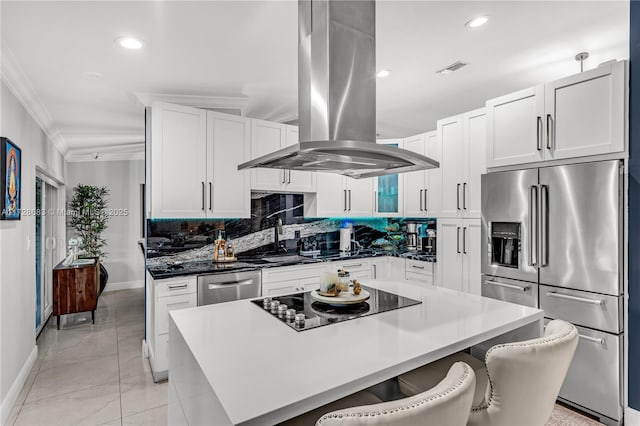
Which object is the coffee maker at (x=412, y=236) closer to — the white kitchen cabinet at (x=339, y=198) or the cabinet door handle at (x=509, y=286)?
the white kitchen cabinet at (x=339, y=198)

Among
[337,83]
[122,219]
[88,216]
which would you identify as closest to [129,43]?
[337,83]

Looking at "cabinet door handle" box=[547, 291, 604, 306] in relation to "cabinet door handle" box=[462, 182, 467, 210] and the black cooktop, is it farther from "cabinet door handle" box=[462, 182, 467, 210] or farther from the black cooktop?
the black cooktop

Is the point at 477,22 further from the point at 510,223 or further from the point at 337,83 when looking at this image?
the point at 510,223

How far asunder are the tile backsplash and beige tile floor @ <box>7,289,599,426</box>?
109 centimetres

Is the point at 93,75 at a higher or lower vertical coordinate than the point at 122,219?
higher

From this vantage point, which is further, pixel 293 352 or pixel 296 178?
pixel 296 178

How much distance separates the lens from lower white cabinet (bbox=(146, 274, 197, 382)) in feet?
9.68

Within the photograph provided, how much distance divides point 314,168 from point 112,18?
4.89ft

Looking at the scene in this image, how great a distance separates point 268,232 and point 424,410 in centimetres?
344

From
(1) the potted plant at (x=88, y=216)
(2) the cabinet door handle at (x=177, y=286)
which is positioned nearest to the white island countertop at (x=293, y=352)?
(2) the cabinet door handle at (x=177, y=286)

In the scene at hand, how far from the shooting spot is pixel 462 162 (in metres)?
3.60

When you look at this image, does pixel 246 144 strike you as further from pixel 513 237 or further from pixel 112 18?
pixel 513 237

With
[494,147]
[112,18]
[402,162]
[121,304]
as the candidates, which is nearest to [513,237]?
[494,147]

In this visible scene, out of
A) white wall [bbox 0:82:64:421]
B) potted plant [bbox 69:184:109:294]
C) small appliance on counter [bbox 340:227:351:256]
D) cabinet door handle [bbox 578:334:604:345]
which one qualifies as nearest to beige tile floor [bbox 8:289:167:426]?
white wall [bbox 0:82:64:421]
